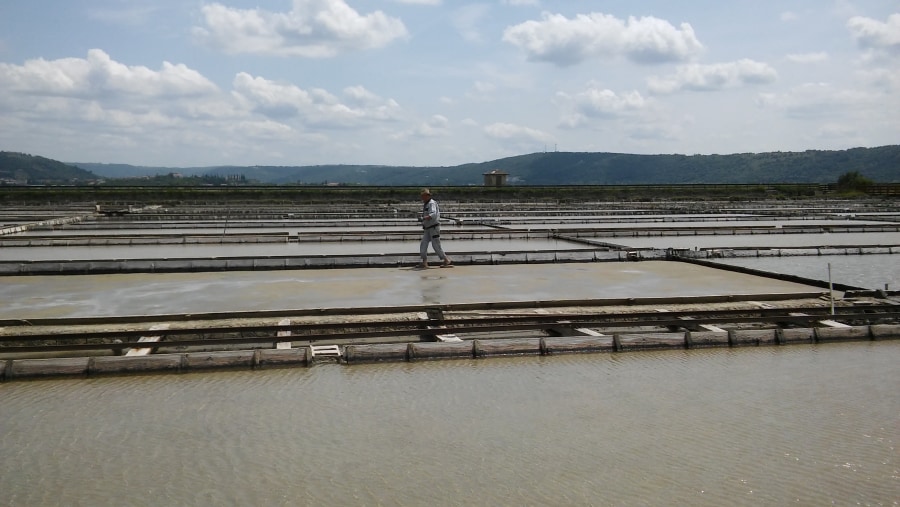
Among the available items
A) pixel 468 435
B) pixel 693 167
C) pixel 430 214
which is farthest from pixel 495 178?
pixel 693 167

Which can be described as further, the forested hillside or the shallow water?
the forested hillside

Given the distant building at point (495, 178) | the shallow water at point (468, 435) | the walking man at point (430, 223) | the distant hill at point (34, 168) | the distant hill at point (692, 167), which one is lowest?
the shallow water at point (468, 435)

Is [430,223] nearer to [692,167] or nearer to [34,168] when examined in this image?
[692,167]

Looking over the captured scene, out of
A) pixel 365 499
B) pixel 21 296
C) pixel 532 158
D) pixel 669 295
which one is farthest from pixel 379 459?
pixel 532 158

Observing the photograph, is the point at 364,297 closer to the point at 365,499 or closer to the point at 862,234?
the point at 365,499

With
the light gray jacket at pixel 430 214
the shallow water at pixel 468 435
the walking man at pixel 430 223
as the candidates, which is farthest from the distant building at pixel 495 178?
the shallow water at pixel 468 435

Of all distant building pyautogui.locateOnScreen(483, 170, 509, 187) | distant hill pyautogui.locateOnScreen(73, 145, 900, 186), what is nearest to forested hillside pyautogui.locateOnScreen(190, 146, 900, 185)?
distant hill pyautogui.locateOnScreen(73, 145, 900, 186)

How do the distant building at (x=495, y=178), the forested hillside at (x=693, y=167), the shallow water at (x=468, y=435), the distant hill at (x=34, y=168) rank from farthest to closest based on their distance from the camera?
the distant hill at (x=34, y=168) < the forested hillside at (x=693, y=167) < the distant building at (x=495, y=178) < the shallow water at (x=468, y=435)

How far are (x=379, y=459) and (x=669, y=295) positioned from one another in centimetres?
563

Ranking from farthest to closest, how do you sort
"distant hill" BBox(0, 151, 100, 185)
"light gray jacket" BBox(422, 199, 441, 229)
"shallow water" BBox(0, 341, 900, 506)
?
1. "distant hill" BBox(0, 151, 100, 185)
2. "light gray jacket" BBox(422, 199, 441, 229)
3. "shallow water" BBox(0, 341, 900, 506)

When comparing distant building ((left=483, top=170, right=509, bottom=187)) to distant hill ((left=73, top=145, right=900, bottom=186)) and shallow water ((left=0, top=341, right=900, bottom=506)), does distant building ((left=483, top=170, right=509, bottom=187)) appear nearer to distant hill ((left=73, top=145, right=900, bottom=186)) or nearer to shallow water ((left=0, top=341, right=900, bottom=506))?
distant hill ((left=73, top=145, right=900, bottom=186))

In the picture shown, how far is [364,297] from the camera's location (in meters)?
8.94

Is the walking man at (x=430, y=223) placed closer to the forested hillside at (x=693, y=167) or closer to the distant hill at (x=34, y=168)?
the forested hillside at (x=693, y=167)

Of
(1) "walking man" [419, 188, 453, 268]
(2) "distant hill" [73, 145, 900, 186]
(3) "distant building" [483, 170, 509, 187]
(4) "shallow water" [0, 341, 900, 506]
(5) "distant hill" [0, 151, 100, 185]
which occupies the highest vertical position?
(5) "distant hill" [0, 151, 100, 185]
